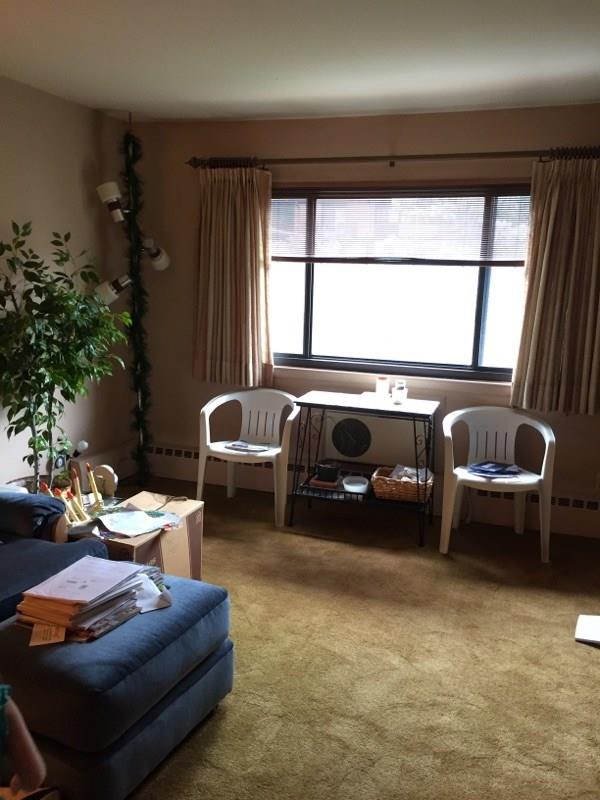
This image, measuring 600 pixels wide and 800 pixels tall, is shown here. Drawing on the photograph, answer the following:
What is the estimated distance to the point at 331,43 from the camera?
277 cm

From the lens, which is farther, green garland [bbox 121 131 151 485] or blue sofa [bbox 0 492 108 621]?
green garland [bbox 121 131 151 485]

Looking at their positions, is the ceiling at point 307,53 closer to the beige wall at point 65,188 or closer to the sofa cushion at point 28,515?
the beige wall at point 65,188

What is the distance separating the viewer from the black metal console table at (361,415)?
3771mm

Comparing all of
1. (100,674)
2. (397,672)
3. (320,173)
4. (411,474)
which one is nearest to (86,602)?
(100,674)

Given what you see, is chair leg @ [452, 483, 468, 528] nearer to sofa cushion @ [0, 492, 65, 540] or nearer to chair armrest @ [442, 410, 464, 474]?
chair armrest @ [442, 410, 464, 474]

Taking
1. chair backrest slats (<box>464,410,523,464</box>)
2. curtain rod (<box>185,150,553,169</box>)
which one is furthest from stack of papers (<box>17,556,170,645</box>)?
curtain rod (<box>185,150,553,169</box>)

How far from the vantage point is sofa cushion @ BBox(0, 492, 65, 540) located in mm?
2703

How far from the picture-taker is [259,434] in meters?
4.35

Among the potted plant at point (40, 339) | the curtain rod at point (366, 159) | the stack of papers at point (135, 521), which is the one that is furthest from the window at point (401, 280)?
the stack of papers at point (135, 521)

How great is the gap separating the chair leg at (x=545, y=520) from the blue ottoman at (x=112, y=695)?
2.09 metres

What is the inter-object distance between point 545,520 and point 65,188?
327cm

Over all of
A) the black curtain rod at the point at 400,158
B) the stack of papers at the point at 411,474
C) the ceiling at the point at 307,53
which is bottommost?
the stack of papers at the point at 411,474

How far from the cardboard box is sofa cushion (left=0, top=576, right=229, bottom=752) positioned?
0.65m

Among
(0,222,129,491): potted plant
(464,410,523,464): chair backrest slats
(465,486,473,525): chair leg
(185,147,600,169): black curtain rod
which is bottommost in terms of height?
(465,486,473,525): chair leg
